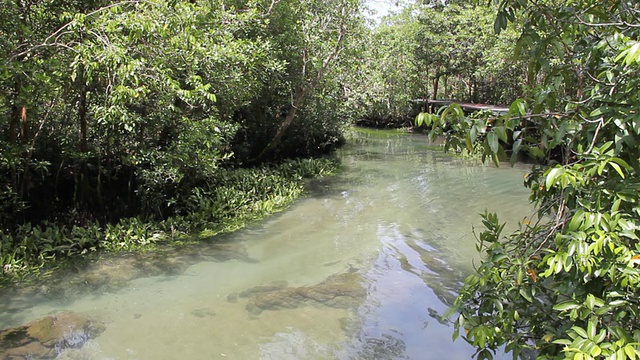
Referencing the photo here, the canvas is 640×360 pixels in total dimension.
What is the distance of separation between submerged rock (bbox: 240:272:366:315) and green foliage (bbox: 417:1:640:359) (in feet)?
9.48

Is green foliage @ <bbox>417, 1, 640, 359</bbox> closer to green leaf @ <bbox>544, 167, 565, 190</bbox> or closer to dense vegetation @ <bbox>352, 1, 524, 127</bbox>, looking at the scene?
green leaf @ <bbox>544, 167, 565, 190</bbox>

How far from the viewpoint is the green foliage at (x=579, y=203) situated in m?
2.23

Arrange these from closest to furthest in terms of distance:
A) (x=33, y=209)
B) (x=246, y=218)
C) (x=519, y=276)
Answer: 1. (x=519, y=276)
2. (x=33, y=209)
3. (x=246, y=218)

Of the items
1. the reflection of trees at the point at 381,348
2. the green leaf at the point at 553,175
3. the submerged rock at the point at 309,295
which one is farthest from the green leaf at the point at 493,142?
the submerged rock at the point at 309,295

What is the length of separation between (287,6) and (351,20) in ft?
5.84

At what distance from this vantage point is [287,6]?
39.4 ft

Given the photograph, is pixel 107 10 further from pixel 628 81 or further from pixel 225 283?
pixel 628 81

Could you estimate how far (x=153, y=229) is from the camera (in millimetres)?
8266

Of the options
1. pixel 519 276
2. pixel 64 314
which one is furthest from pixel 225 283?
pixel 519 276

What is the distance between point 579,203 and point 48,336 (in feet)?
17.4

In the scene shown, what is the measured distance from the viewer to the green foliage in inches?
88.0

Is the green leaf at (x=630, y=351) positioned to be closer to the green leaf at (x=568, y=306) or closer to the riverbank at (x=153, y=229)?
the green leaf at (x=568, y=306)

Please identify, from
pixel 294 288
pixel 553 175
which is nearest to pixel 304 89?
pixel 294 288

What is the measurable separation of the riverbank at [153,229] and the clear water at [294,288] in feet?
1.61
